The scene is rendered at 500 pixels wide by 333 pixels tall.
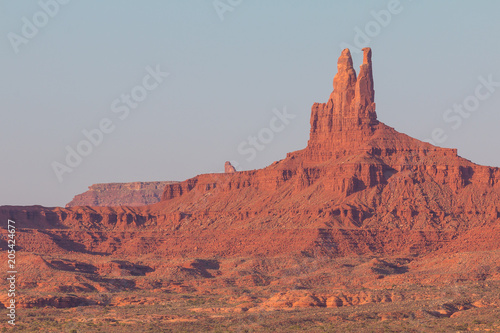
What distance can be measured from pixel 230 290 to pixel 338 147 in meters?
64.6

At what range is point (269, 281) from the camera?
470 feet

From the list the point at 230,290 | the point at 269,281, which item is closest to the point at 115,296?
the point at 230,290

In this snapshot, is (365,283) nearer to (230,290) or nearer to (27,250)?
(230,290)

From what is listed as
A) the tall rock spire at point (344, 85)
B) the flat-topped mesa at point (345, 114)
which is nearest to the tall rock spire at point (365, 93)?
the flat-topped mesa at point (345, 114)

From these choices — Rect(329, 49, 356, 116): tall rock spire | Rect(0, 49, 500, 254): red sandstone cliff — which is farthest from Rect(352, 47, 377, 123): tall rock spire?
Rect(329, 49, 356, 116): tall rock spire

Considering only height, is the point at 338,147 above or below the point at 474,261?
above

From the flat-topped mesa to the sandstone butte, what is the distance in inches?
6.1

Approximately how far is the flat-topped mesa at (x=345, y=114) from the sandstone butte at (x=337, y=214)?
154mm

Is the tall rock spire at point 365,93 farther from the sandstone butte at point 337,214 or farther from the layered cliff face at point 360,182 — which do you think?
the sandstone butte at point 337,214

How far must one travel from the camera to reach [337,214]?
567 feet

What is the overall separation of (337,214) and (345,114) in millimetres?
25318

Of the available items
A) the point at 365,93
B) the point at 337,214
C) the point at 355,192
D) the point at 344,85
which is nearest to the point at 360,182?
the point at 355,192

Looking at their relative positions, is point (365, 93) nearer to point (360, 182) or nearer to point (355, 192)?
point (360, 182)

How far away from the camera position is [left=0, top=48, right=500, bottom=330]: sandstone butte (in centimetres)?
16125
